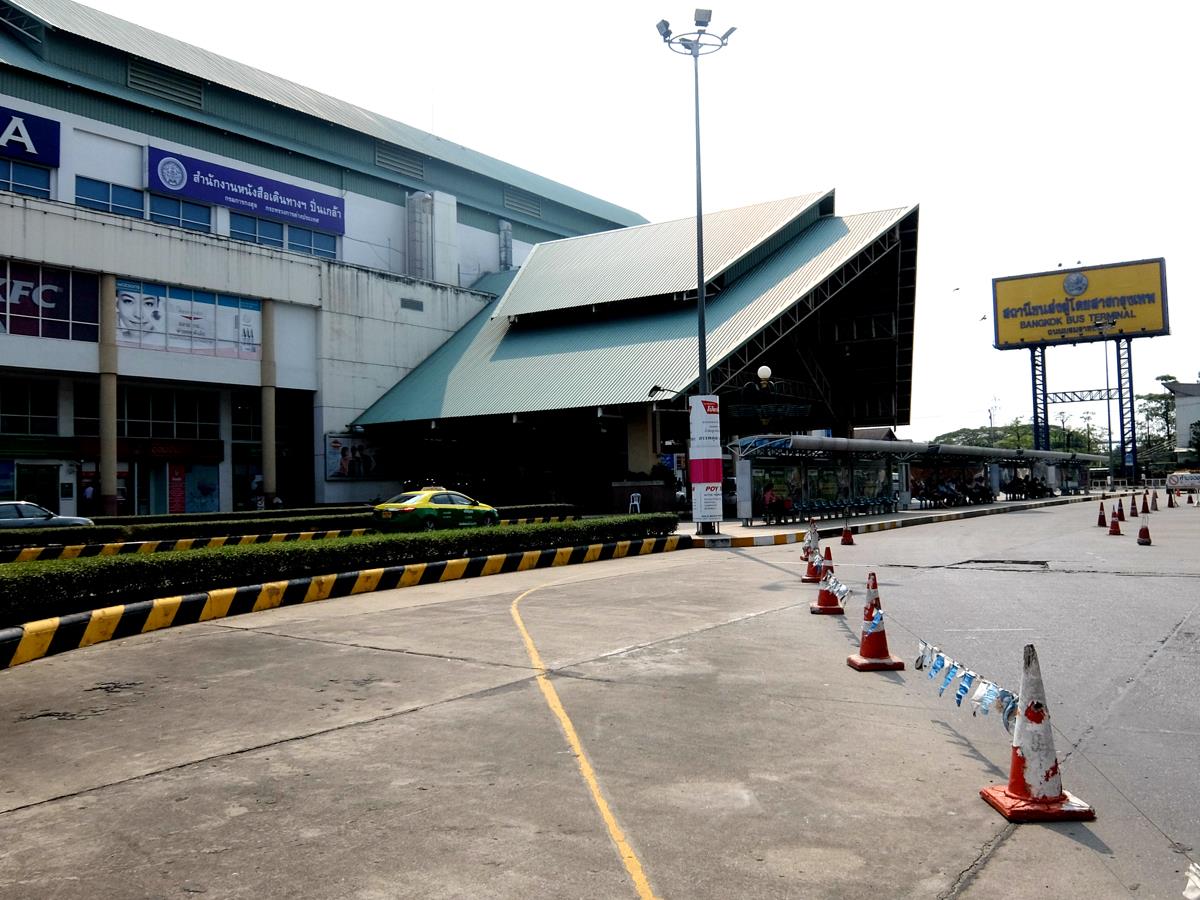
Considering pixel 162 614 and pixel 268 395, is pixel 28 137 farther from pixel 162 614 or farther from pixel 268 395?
pixel 162 614

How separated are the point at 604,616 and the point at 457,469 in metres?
30.0

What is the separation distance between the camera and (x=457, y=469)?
132ft

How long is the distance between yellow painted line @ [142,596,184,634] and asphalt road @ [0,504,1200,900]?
905mm

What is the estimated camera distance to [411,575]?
15.6 m

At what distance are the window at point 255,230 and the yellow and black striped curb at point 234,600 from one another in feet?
90.4

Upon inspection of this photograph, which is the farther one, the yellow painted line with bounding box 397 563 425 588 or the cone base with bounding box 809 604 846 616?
the yellow painted line with bounding box 397 563 425 588

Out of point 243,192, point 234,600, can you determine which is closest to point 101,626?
point 234,600

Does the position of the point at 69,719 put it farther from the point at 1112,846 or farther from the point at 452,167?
the point at 452,167

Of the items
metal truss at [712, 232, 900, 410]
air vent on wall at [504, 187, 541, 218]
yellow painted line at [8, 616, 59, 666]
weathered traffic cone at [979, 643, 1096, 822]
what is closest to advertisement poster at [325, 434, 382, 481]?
metal truss at [712, 232, 900, 410]

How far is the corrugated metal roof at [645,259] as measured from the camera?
3878cm

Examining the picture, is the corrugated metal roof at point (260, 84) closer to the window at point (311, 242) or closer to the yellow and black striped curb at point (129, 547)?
the window at point (311, 242)

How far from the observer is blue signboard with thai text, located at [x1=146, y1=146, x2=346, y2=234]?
122 ft

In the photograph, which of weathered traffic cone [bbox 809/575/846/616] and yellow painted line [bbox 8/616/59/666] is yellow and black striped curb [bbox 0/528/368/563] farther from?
weathered traffic cone [bbox 809/575/846/616]

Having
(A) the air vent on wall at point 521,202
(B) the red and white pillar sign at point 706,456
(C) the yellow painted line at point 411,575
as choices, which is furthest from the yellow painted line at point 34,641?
(A) the air vent on wall at point 521,202
